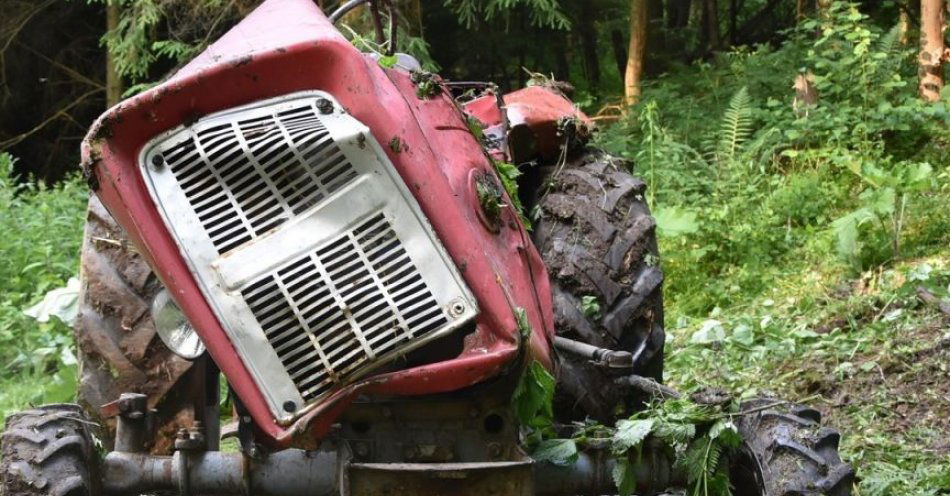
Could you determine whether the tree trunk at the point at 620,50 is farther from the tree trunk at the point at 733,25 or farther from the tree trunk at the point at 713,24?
the tree trunk at the point at 733,25

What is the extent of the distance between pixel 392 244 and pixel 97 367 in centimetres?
174

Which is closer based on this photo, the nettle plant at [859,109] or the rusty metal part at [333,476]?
the rusty metal part at [333,476]

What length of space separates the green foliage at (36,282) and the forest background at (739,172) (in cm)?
2

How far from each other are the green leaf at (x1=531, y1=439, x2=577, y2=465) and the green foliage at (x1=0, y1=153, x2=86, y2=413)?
3700 millimetres

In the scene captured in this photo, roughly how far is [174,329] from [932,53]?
29.1ft

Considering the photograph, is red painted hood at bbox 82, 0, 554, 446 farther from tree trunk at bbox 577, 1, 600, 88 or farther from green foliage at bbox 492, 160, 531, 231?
tree trunk at bbox 577, 1, 600, 88

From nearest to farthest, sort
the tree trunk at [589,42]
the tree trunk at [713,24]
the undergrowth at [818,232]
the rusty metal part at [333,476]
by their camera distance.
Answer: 1. the rusty metal part at [333,476]
2. the undergrowth at [818,232]
3. the tree trunk at [589,42]
4. the tree trunk at [713,24]

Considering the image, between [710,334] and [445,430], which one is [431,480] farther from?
[710,334]

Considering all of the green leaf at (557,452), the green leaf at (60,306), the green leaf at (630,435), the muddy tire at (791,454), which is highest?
the green leaf at (557,452)

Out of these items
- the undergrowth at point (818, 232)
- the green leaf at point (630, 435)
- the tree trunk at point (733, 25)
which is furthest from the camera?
the tree trunk at point (733, 25)

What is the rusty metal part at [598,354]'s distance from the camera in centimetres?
438

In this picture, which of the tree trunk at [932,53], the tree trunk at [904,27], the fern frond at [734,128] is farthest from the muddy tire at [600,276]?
the tree trunk at [904,27]

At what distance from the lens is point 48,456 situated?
158 inches

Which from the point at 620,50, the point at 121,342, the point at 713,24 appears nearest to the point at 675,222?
the point at 121,342
